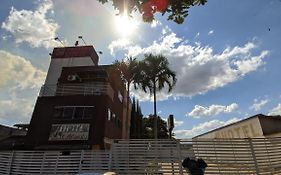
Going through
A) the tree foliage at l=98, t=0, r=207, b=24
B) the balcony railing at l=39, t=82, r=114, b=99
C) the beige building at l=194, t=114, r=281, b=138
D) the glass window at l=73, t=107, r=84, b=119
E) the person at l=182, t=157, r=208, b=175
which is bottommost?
the person at l=182, t=157, r=208, b=175

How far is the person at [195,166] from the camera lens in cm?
1072

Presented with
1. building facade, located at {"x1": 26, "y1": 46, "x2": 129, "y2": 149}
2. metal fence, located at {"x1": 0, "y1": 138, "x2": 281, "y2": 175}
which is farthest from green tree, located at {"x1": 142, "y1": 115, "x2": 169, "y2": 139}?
metal fence, located at {"x1": 0, "y1": 138, "x2": 281, "y2": 175}

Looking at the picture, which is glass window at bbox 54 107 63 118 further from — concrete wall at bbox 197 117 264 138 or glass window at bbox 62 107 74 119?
concrete wall at bbox 197 117 264 138

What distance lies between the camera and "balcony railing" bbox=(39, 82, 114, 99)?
73.6ft

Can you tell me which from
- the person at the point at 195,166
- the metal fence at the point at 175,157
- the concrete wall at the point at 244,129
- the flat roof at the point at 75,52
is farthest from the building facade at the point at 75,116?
the concrete wall at the point at 244,129

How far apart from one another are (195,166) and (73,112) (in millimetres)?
13238

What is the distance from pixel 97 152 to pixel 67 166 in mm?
1893

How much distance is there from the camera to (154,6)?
5.43 m

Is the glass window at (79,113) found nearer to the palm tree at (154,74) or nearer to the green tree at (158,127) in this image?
the palm tree at (154,74)

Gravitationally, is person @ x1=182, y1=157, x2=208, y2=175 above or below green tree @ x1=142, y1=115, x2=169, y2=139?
below

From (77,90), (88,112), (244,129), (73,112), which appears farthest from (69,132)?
(244,129)

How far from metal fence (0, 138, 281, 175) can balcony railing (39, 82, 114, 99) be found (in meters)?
9.16

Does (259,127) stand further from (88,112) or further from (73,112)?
(73,112)

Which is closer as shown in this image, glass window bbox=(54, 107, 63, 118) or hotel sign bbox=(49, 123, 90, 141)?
hotel sign bbox=(49, 123, 90, 141)
